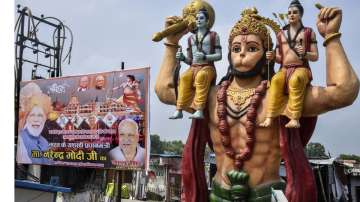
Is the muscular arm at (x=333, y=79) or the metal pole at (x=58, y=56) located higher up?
the metal pole at (x=58, y=56)

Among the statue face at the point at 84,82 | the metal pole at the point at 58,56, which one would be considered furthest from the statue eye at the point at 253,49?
the metal pole at the point at 58,56

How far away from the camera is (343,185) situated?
10.1 metres

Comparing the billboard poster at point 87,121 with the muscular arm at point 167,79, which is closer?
the muscular arm at point 167,79

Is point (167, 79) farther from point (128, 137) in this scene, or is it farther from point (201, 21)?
point (128, 137)

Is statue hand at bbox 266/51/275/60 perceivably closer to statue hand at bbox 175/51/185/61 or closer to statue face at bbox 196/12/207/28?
statue face at bbox 196/12/207/28

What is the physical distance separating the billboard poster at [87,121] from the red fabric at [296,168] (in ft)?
17.6

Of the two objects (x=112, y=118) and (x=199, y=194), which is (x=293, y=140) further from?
(x=112, y=118)

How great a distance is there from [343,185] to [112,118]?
5226 mm

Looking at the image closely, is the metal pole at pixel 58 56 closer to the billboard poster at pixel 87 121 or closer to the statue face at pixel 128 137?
the billboard poster at pixel 87 121

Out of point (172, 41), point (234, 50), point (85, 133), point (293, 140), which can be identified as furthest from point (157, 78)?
point (85, 133)

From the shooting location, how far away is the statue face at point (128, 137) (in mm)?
8898

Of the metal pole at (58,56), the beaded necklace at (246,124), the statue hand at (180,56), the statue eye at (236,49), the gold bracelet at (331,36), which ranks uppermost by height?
A: the metal pole at (58,56)

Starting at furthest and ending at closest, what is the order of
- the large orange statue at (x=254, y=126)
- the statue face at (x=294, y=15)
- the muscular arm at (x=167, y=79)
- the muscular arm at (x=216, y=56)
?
1. the muscular arm at (x=167, y=79)
2. the muscular arm at (x=216, y=56)
3. the statue face at (x=294, y=15)
4. the large orange statue at (x=254, y=126)

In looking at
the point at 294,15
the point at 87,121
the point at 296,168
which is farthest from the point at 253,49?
the point at 87,121
